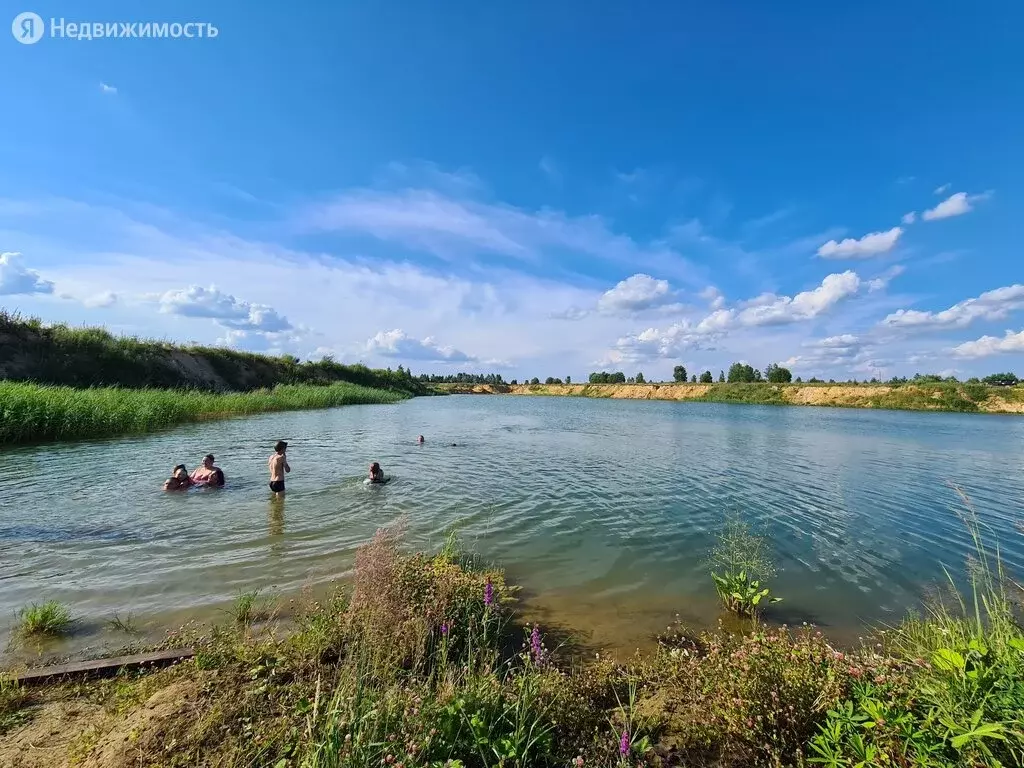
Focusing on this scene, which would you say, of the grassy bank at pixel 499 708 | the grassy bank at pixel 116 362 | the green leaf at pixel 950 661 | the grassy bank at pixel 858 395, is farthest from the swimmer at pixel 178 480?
the grassy bank at pixel 858 395

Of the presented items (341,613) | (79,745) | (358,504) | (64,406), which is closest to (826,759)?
(341,613)

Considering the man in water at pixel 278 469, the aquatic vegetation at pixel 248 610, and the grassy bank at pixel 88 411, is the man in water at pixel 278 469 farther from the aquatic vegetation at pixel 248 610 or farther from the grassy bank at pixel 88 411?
the grassy bank at pixel 88 411

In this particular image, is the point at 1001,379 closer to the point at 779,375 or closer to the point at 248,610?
the point at 779,375

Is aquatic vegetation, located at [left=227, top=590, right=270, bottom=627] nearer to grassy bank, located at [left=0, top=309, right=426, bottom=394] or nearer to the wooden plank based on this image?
the wooden plank

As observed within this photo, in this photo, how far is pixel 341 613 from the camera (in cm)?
492

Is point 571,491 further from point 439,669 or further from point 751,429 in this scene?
point 751,429

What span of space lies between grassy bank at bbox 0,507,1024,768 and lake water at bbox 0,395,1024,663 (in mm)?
1940

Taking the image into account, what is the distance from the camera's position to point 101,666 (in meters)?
4.28

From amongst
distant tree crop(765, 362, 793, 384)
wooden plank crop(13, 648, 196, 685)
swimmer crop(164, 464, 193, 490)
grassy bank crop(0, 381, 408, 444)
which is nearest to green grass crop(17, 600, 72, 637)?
wooden plank crop(13, 648, 196, 685)

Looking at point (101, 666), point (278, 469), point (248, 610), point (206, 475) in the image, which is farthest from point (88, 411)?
point (101, 666)

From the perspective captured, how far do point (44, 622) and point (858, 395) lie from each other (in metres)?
94.6

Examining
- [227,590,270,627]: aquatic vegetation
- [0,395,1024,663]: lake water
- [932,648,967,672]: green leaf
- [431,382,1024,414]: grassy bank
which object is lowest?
[0,395,1024,663]: lake water

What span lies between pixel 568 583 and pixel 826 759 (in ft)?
16.7

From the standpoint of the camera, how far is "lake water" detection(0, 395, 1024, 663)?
691 cm
